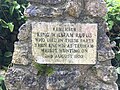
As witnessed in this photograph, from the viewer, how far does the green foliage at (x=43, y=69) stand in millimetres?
4625

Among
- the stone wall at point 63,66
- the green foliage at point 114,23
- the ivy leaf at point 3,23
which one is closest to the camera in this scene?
the stone wall at point 63,66

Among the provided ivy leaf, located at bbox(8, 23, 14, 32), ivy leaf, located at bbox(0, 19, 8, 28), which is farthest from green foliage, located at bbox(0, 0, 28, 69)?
ivy leaf, located at bbox(8, 23, 14, 32)

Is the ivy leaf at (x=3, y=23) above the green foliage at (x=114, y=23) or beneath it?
above

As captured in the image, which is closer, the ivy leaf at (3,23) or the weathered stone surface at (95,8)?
the weathered stone surface at (95,8)

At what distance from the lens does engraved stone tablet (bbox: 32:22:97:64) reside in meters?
4.58

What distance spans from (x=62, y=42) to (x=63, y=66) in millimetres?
292

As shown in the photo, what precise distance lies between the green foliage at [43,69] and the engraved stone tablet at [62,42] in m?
0.05

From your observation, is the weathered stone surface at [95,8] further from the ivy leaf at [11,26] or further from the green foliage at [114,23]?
the ivy leaf at [11,26]

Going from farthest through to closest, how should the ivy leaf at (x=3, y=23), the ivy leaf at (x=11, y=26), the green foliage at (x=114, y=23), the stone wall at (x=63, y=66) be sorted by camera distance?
1. the green foliage at (x=114, y=23)
2. the ivy leaf at (x=3, y=23)
3. the ivy leaf at (x=11, y=26)
4. the stone wall at (x=63, y=66)

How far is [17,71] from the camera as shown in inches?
183

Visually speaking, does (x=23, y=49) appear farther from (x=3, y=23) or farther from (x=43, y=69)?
(x=3, y=23)

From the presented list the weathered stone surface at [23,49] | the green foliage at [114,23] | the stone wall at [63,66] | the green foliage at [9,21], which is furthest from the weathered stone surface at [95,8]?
the green foliage at [9,21]

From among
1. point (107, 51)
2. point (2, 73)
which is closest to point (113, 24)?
point (107, 51)

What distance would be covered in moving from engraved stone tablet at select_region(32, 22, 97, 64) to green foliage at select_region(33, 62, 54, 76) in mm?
52
